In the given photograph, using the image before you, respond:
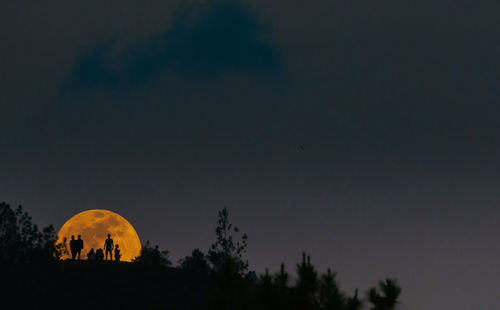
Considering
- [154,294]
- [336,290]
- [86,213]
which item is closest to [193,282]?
[154,294]

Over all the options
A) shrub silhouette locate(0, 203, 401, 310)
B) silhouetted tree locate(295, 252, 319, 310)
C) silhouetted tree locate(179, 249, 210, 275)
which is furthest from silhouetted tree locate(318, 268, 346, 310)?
silhouetted tree locate(179, 249, 210, 275)

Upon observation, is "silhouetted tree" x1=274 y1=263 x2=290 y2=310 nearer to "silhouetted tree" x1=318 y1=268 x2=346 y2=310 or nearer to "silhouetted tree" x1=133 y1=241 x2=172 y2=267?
"silhouetted tree" x1=318 y1=268 x2=346 y2=310

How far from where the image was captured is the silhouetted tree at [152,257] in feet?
166

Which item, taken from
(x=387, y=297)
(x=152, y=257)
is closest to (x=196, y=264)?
(x=152, y=257)

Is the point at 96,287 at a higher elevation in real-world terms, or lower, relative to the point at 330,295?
higher

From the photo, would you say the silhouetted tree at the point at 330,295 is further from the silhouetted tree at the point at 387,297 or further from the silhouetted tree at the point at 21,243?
the silhouetted tree at the point at 21,243

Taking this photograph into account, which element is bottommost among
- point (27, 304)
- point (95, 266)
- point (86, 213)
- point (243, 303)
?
point (243, 303)

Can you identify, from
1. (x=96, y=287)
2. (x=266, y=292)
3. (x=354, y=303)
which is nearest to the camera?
(x=266, y=292)

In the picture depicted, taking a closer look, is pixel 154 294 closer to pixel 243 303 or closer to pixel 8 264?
pixel 8 264

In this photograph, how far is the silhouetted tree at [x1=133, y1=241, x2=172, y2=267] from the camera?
166 ft

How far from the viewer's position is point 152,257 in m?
51.2

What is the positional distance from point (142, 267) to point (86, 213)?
314 inches

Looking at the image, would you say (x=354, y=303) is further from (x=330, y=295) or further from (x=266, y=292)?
(x=266, y=292)

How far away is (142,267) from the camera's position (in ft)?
163
